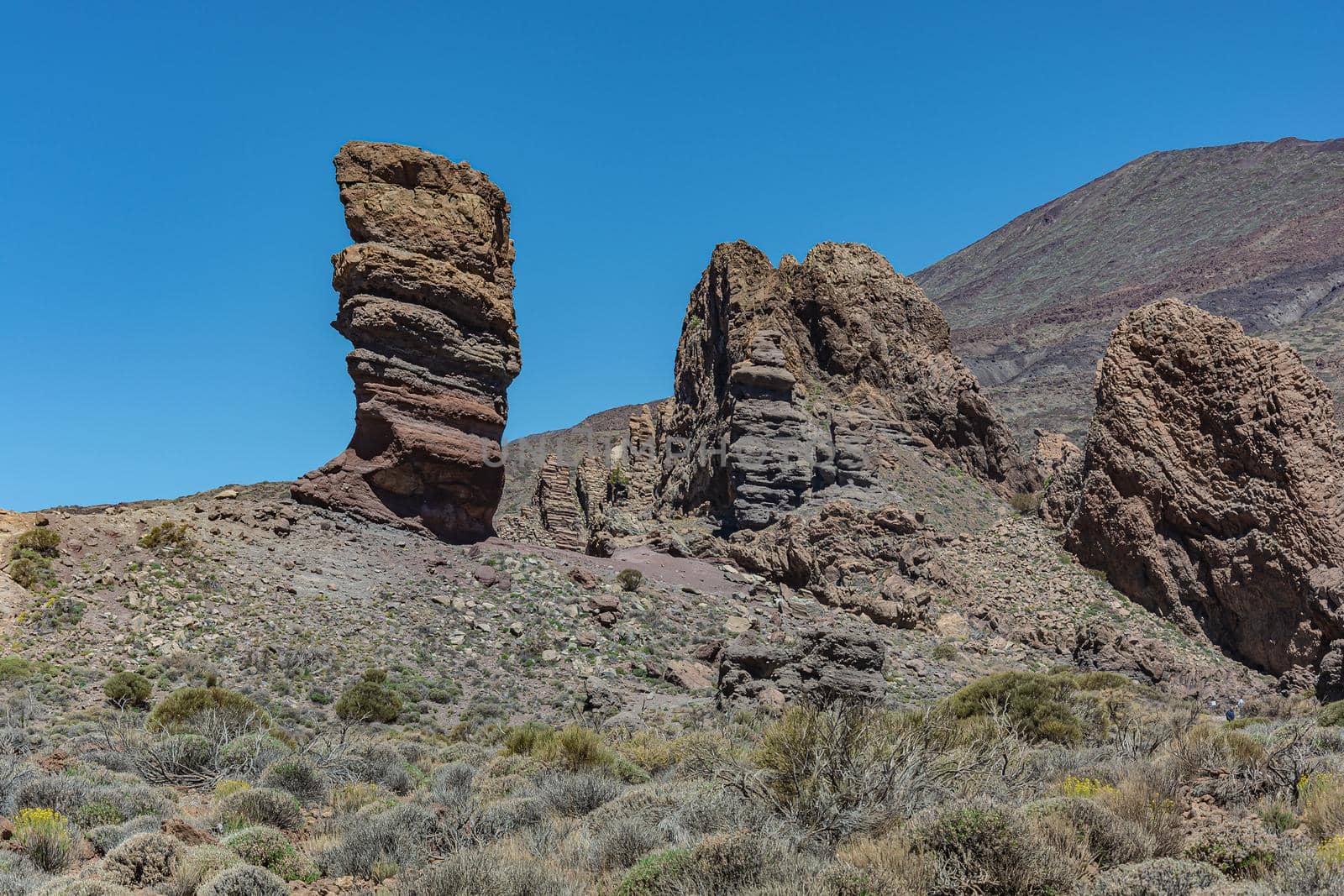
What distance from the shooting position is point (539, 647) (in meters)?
24.1

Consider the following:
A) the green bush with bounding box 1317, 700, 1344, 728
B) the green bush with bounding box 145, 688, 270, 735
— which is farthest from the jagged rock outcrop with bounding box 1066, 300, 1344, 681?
the green bush with bounding box 145, 688, 270, 735

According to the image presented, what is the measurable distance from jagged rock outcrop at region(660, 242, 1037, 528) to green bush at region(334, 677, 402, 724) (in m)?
22.3

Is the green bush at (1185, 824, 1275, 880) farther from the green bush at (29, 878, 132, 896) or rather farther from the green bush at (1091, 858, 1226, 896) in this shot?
the green bush at (29, 878, 132, 896)

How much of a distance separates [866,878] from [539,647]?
730 inches

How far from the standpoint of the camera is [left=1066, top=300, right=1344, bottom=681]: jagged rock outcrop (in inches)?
1114

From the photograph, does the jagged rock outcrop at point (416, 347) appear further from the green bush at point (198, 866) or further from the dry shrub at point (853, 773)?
the green bush at point (198, 866)

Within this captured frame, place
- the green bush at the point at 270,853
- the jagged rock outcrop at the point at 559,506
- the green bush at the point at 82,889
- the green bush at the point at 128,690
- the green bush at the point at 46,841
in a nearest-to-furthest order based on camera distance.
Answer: the green bush at the point at 82,889 → the green bush at the point at 270,853 → the green bush at the point at 46,841 → the green bush at the point at 128,690 → the jagged rock outcrop at the point at 559,506

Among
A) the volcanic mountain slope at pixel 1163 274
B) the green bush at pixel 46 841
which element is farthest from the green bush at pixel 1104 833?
the volcanic mountain slope at pixel 1163 274

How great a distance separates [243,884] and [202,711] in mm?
9741

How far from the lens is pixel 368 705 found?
1908 centimetres

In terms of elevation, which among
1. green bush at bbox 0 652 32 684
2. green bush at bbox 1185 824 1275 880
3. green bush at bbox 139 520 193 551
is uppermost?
green bush at bbox 139 520 193 551

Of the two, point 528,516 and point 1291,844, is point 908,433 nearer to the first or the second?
point 528,516

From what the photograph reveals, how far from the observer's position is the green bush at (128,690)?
17891mm

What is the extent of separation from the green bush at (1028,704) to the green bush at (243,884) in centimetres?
886
